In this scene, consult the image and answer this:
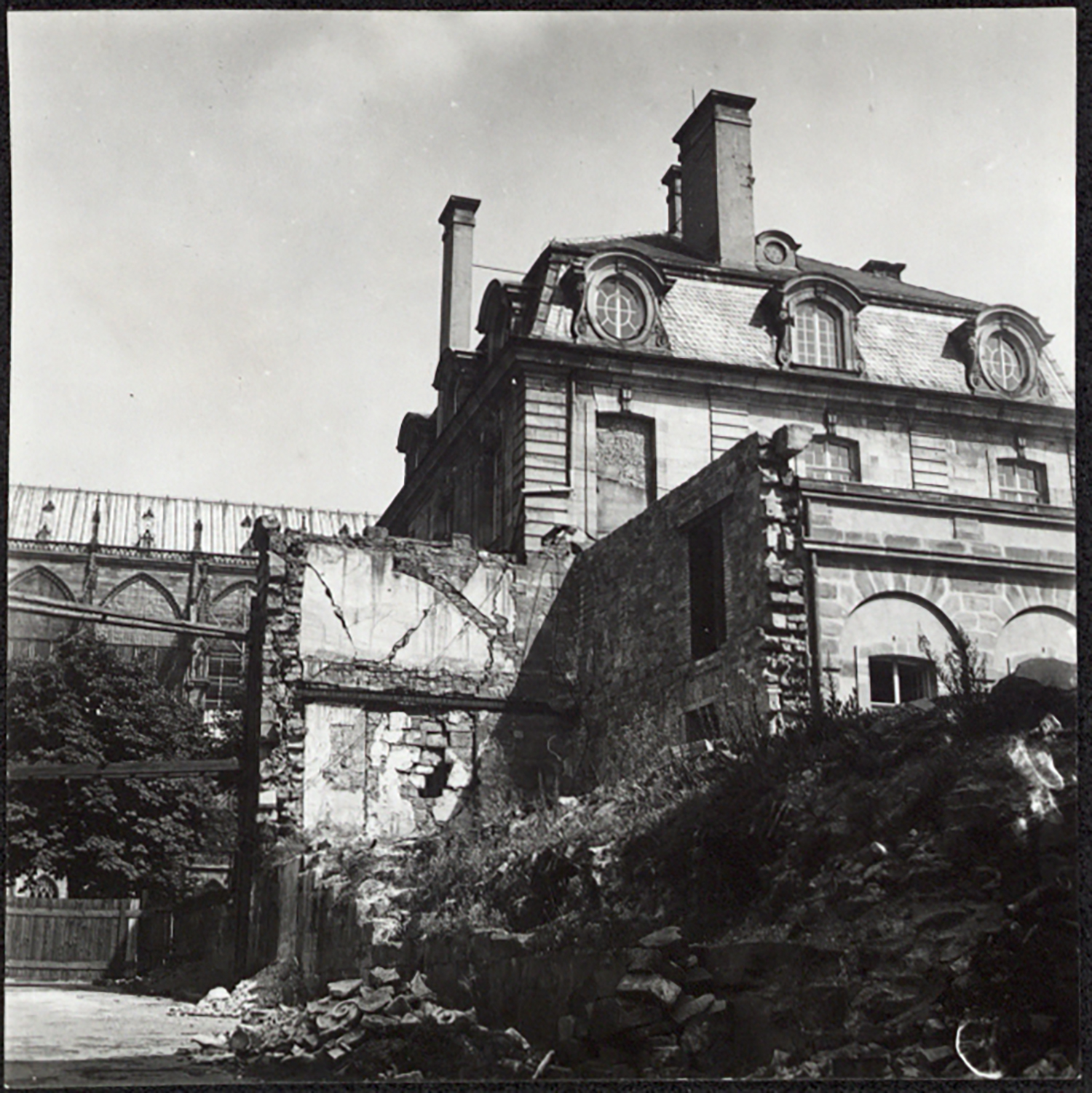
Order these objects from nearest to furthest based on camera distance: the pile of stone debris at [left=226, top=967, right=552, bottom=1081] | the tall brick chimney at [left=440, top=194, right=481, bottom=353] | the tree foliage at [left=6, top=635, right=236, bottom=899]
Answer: the pile of stone debris at [left=226, top=967, right=552, bottom=1081], the tree foliage at [left=6, top=635, right=236, bottom=899], the tall brick chimney at [left=440, top=194, right=481, bottom=353]

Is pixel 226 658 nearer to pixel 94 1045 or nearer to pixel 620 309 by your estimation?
pixel 620 309

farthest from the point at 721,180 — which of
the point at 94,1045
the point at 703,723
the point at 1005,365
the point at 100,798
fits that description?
the point at 94,1045

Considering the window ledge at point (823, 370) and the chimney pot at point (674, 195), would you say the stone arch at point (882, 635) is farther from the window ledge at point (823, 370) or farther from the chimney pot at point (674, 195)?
the chimney pot at point (674, 195)

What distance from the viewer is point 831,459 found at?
2097 cm

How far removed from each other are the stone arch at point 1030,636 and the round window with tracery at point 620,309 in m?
8.53

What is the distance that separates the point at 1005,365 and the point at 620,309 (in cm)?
655

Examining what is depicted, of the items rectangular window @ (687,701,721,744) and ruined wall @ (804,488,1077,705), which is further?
rectangular window @ (687,701,721,744)

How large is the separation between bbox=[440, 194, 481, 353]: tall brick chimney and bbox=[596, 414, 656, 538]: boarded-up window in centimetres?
659

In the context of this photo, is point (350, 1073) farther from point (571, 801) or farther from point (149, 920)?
point (149, 920)

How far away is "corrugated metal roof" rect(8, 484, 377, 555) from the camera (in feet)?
158

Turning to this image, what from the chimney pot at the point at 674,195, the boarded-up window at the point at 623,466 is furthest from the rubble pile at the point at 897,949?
the chimney pot at the point at 674,195

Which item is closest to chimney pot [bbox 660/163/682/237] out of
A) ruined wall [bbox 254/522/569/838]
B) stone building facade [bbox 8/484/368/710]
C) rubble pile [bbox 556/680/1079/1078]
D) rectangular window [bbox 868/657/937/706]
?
ruined wall [bbox 254/522/569/838]

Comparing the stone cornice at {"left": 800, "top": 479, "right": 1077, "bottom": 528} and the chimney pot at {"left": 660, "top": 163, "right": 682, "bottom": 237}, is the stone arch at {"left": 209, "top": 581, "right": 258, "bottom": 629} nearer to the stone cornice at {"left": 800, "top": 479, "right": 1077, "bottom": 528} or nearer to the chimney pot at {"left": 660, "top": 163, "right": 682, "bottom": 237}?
the chimney pot at {"left": 660, "top": 163, "right": 682, "bottom": 237}

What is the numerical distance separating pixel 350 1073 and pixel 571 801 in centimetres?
479
